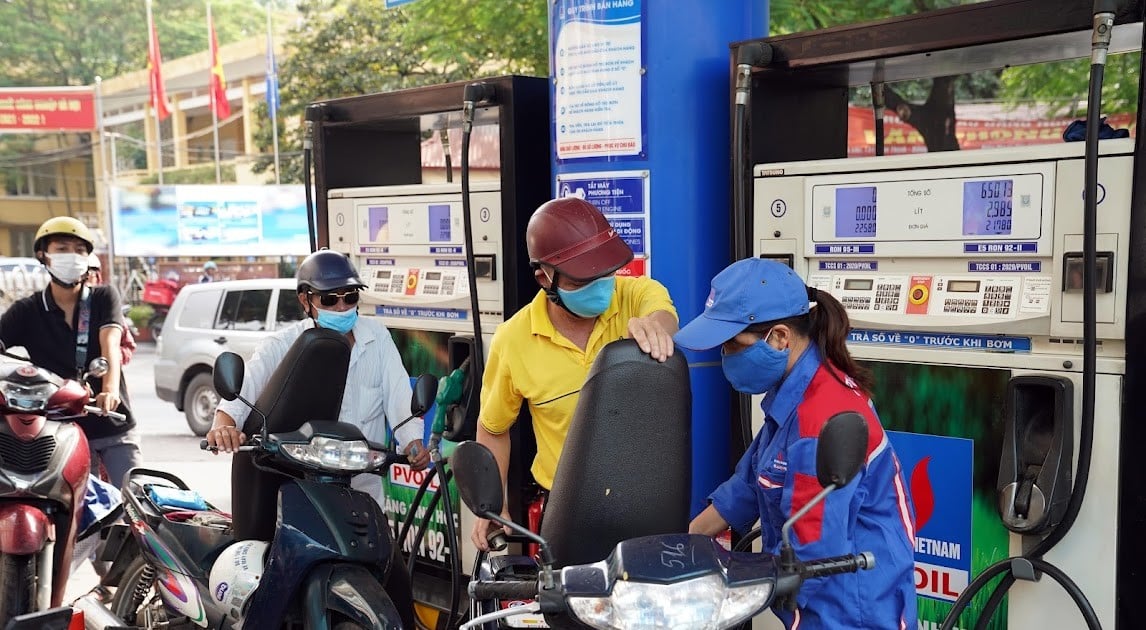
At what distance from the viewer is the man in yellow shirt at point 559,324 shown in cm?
347

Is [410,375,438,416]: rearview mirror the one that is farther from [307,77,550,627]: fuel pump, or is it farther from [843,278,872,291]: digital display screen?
[843,278,872,291]: digital display screen

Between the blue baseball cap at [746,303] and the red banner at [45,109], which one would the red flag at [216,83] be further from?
the blue baseball cap at [746,303]

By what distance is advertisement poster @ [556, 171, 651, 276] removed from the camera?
14.9 feet

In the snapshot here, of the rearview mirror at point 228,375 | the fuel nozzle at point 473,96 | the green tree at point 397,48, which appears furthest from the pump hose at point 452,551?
the green tree at point 397,48

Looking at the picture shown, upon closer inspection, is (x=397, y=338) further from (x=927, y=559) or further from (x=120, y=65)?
(x=120, y=65)

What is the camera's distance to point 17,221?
52.6 m

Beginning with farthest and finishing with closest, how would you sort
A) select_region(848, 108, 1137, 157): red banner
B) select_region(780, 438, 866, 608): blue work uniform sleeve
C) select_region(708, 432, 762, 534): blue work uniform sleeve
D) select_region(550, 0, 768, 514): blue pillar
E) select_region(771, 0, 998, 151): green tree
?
select_region(848, 108, 1137, 157): red banner, select_region(771, 0, 998, 151): green tree, select_region(550, 0, 768, 514): blue pillar, select_region(708, 432, 762, 534): blue work uniform sleeve, select_region(780, 438, 866, 608): blue work uniform sleeve

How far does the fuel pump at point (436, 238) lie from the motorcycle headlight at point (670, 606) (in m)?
2.16

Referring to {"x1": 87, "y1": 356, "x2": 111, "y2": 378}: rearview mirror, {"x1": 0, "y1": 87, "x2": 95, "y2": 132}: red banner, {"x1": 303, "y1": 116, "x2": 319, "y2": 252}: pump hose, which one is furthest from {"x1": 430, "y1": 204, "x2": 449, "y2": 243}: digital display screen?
{"x1": 0, "y1": 87, "x2": 95, "y2": 132}: red banner

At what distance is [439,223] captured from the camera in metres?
5.62

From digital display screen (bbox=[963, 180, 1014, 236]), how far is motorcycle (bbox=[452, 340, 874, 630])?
137 cm

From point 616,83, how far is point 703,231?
66 centimetres

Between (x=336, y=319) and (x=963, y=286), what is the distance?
2.26m

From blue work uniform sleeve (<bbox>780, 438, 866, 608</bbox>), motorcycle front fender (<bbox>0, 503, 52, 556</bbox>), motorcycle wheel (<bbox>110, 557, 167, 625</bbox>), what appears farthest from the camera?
motorcycle wheel (<bbox>110, 557, 167, 625</bbox>)
